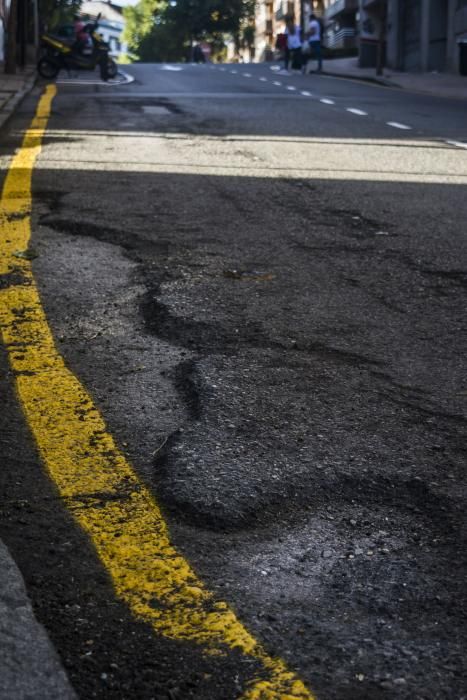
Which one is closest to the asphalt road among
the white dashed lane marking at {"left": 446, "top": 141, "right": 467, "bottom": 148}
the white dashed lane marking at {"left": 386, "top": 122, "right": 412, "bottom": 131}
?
the white dashed lane marking at {"left": 446, "top": 141, "right": 467, "bottom": 148}

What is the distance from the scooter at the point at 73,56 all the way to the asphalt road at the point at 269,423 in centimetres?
1863

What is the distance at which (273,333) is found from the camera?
3.67 m

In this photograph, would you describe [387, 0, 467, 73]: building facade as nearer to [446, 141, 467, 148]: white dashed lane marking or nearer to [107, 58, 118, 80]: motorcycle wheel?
[107, 58, 118, 80]: motorcycle wheel

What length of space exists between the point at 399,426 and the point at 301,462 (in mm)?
386

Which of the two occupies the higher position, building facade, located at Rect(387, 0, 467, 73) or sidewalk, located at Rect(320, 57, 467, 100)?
building facade, located at Rect(387, 0, 467, 73)

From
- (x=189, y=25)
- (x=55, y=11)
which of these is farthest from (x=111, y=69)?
(x=189, y=25)

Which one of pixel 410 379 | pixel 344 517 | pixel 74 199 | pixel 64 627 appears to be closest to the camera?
pixel 64 627

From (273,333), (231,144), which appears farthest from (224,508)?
(231,144)

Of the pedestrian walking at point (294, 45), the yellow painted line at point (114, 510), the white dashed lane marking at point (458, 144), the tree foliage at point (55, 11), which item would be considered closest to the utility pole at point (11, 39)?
the pedestrian walking at point (294, 45)

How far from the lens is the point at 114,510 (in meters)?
2.28

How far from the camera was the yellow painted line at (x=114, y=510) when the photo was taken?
5.92ft

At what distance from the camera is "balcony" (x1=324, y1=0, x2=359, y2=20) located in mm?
62969

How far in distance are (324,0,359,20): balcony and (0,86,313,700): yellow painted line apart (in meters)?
62.1

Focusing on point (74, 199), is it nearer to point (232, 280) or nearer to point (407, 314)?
point (232, 280)
